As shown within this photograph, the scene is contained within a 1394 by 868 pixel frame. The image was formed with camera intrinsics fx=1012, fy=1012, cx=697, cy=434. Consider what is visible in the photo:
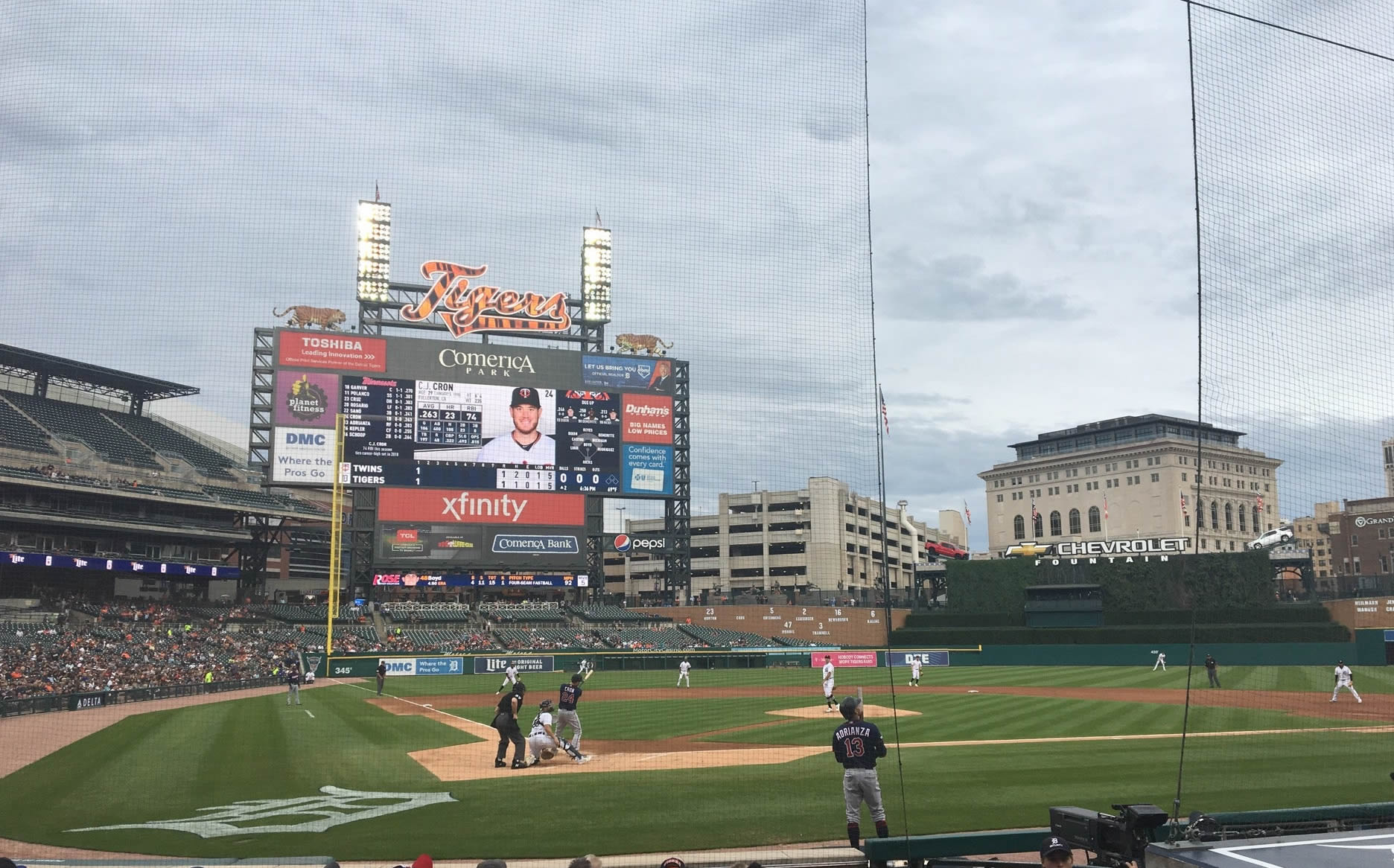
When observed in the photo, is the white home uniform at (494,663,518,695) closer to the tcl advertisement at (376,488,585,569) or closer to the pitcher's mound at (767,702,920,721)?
the pitcher's mound at (767,702,920,721)

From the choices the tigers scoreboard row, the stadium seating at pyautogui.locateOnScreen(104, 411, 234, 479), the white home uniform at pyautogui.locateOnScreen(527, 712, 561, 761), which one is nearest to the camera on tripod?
the white home uniform at pyautogui.locateOnScreen(527, 712, 561, 761)

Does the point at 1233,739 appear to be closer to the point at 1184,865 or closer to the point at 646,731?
the point at 646,731

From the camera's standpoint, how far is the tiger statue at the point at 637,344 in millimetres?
55844

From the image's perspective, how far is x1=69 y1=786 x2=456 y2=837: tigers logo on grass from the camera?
11484 millimetres

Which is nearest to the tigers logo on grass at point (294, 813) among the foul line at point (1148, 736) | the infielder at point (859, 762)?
the infielder at point (859, 762)

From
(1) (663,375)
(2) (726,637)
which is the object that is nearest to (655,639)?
(2) (726,637)

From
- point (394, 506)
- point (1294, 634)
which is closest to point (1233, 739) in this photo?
point (1294, 634)

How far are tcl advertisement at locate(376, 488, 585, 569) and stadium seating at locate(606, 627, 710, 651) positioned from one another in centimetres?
463

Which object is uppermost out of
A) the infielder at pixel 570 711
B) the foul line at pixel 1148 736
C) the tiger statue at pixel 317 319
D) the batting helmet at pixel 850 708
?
the tiger statue at pixel 317 319

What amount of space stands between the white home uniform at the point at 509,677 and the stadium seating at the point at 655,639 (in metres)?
11.1

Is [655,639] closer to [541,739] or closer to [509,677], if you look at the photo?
[509,677]

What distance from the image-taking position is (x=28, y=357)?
44.7 metres

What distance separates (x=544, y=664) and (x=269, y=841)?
31276mm

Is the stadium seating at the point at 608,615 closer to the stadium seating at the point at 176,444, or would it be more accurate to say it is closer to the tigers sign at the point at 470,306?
the tigers sign at the point at 470,306
